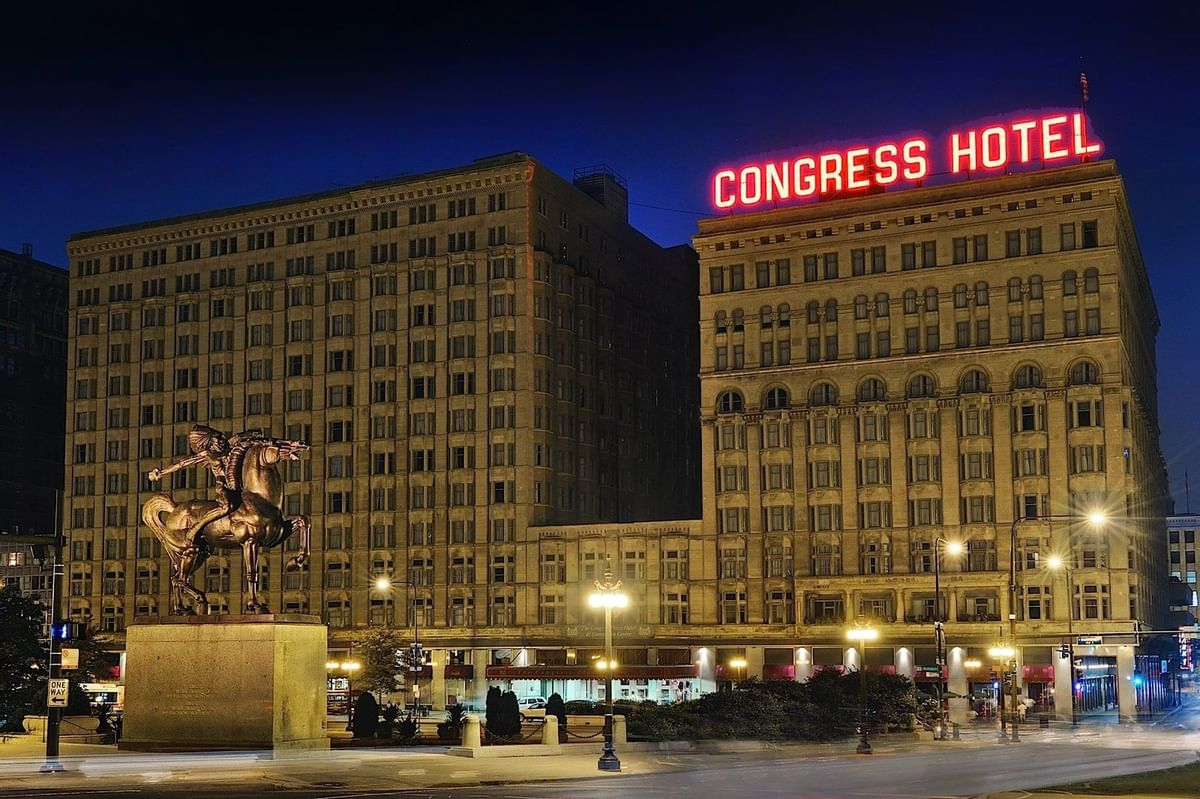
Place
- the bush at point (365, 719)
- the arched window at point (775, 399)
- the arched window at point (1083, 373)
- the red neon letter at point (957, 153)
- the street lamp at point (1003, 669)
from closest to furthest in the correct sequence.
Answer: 1. the bush at point (365, 719)
2. the street lamp at point (1003, 669)
3. the arched window at point (1083, 373)
4. the red neon letter at point (957, 153)
5. the arched window at point (775, 399)

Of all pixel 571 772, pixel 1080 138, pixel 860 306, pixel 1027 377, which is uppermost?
pixel 1080 138

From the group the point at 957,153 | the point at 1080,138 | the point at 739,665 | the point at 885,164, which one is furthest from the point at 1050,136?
the point at 739,665

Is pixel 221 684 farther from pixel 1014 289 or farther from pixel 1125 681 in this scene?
pixel 1014 289

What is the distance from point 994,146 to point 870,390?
21909 millimetres

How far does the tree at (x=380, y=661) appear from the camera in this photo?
120 metres

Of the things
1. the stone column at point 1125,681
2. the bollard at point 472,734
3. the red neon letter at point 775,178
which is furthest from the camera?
the red neon letter at point 775,178

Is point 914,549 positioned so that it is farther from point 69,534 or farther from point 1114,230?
point 69,534

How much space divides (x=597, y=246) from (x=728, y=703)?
81.0 meters

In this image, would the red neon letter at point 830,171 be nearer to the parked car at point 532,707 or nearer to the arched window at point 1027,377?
the arched window at point 1027,377

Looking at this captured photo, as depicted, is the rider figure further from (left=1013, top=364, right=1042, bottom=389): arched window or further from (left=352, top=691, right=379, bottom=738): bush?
(left=1013, top=364, right=1042, bottom=389): arched window

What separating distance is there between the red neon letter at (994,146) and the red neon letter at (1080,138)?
17.5 ft

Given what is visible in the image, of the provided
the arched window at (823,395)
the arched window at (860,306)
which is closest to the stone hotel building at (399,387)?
the arched window at (823,395)

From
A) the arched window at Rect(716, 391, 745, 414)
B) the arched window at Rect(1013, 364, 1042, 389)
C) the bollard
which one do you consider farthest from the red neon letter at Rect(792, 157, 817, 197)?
the bollard

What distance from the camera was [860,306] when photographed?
12900cm
